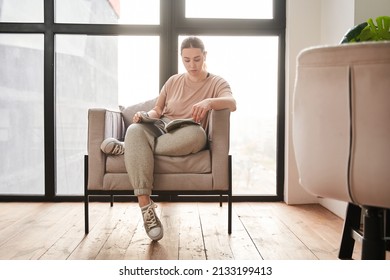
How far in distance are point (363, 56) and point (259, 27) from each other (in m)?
2.26

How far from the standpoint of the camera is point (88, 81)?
3062 millimetres

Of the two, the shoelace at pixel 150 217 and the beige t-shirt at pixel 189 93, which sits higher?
the beige t-shirt at pixel 189 93

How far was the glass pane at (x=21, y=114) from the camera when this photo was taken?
302 centimetres

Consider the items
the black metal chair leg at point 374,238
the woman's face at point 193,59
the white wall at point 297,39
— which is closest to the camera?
the black metal chair leg at point 374,238

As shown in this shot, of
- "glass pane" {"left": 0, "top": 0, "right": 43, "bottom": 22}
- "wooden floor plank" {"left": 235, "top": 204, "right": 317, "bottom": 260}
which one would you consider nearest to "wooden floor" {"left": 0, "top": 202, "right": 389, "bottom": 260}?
"wooden floor plank" {"left": 235, "top": 204, "right": 317, "bottom": 260}

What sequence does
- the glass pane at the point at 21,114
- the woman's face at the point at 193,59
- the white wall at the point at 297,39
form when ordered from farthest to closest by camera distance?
the glass pane at the point at 21,114 → the white wall at the point at 297,39 → the woman's face at the point at 193,59

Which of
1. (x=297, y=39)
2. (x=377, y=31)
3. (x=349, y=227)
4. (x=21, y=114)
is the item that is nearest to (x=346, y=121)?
(x=377, y=31)

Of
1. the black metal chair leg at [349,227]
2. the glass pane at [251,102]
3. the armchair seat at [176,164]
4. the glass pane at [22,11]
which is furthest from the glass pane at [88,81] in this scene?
the black metal chair leg at [349,227]

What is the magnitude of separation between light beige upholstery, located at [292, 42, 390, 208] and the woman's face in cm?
131

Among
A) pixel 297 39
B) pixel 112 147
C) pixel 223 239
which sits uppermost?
pixel 297 39

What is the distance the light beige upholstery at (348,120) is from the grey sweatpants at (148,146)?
106 cm

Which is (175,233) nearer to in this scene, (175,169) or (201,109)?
(175,169)

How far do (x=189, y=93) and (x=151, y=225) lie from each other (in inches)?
Answer: 32.8

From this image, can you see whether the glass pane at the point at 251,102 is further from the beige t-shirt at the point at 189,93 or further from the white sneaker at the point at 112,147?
the white sneaker at the point at 112,147
